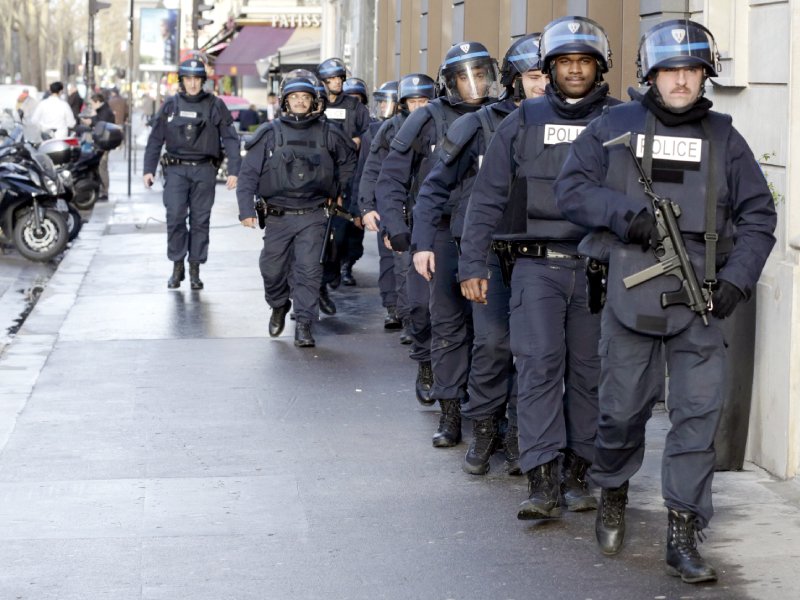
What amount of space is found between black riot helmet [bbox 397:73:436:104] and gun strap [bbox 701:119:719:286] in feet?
18.9

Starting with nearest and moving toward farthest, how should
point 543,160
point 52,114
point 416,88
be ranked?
point 543,160 < point 416,88 < point 52,114

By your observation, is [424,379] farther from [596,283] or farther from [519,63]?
[596,283]

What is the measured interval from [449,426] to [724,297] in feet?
8.66

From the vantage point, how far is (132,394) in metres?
9.34

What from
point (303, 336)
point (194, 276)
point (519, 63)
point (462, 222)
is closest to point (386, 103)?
point (194, 276)

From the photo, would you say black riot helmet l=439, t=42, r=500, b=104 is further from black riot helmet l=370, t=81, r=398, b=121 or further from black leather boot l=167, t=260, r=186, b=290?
black leather boot l=167, t=260, r=186, b=290

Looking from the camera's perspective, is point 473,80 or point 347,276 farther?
point 347,276

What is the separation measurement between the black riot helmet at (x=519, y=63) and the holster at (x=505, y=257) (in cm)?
80

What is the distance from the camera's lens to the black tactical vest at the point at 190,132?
45.3ft

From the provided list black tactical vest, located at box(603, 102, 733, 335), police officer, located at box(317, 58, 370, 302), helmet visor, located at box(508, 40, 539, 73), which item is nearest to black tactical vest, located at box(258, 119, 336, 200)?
police officer, located at box(317, 58, 370, 302)

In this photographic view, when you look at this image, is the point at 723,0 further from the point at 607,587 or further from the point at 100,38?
the point at 100,38

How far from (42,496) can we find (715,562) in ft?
9.15

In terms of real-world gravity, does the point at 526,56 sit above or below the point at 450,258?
above

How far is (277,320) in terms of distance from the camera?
11.6 metres
